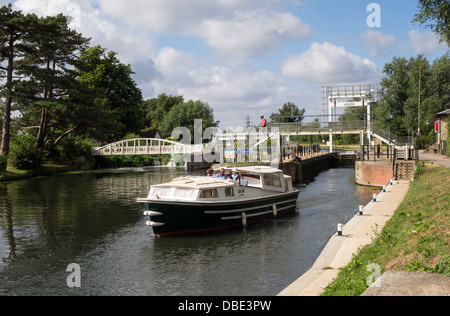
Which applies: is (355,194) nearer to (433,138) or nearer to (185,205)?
(185,205)

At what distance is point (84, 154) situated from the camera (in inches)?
2825

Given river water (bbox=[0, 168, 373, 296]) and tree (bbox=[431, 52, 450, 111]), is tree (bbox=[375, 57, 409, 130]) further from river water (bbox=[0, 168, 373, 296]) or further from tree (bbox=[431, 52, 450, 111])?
river water (bbox=[0, 168, 373, 296])

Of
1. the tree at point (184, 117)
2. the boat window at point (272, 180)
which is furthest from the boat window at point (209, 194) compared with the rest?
the tree at point (184, 117)

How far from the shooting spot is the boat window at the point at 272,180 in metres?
27.5

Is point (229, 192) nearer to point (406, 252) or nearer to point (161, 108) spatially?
point (406, 252)

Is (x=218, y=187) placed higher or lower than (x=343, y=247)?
higher

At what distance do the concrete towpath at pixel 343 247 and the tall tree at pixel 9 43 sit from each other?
44834 mm

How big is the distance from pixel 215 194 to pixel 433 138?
52905 millimetres

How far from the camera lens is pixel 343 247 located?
16750 millimetres

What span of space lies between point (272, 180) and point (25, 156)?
1578 inches

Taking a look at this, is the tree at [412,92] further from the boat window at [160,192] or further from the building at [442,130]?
the boat window at [160,192]

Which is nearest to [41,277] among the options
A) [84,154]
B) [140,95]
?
[84,154]

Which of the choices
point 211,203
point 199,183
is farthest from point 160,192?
point 211,203
